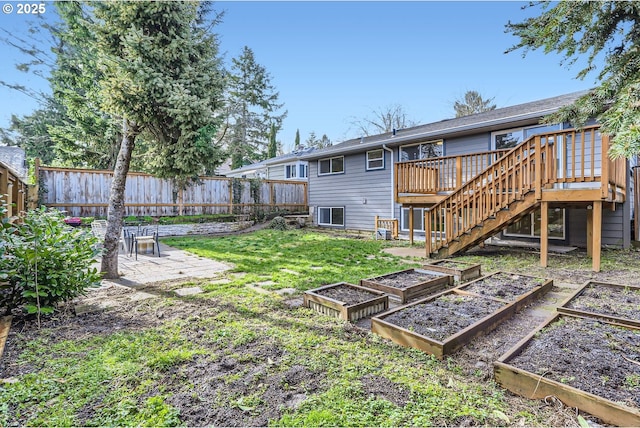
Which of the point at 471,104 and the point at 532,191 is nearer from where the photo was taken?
the point at 532,191

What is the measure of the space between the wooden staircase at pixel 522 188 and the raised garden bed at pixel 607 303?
2.10m

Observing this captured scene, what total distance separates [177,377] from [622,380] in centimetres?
299

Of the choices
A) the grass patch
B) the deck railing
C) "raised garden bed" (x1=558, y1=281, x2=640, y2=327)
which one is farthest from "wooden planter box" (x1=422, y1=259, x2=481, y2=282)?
the deck railing

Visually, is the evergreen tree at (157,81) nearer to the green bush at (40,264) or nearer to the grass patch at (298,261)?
the green bush at (40,264)

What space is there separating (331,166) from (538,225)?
8.40 meters

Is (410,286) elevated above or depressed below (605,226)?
below

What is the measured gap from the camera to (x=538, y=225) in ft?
27.9

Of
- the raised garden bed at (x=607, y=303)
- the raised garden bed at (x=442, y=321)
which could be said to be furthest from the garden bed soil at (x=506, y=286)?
the raised garden bed at (x=607, y=303)

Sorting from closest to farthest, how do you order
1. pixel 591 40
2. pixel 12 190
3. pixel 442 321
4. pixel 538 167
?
pixel 442 321
pixel 591 40
pixel 538 167
pixel 12 190

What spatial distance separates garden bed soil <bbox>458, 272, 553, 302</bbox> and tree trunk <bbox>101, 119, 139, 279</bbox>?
525 centimetres

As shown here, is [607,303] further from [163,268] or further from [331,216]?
[331,216]

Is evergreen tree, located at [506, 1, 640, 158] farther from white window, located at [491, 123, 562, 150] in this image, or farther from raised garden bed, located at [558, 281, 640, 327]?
white window, located at [491, 123, 562, 150]

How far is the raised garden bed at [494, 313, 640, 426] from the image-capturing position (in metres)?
1.77

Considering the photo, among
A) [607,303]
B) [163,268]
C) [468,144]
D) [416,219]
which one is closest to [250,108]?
[416,219]
